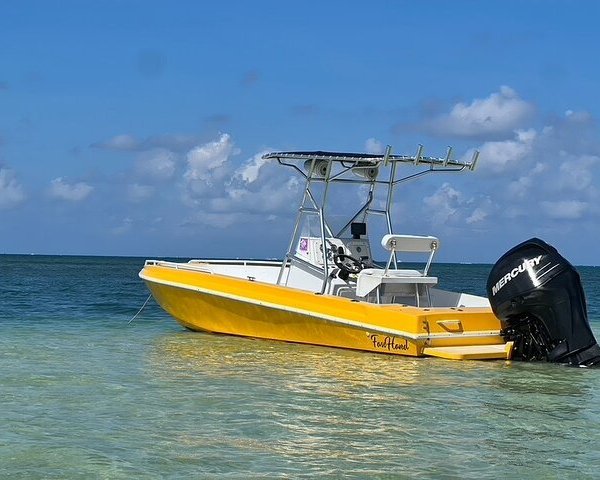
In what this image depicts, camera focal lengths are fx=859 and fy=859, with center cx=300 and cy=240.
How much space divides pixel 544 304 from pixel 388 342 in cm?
195

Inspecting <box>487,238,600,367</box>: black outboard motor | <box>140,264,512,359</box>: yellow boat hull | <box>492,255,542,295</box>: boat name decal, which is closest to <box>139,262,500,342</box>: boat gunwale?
<box>140,264,512,359</box>: yellow boat hull

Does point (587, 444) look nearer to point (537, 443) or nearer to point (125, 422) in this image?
point (537, 443)

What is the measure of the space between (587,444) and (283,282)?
292 inches

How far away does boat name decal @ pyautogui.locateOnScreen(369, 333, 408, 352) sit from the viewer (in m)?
10.6

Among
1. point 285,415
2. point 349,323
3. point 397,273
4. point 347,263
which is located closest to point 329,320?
point 349,323

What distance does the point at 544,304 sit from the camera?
398 inches

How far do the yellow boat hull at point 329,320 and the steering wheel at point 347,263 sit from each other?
0.94m

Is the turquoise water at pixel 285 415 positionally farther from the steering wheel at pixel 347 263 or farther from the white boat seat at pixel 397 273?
the steering wheel at pixel 347 263

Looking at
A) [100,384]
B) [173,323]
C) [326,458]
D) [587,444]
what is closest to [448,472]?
[326,458]

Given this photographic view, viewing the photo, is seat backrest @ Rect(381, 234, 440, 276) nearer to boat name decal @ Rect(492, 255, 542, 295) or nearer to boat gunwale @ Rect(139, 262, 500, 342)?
boat gunwale @ Rect(139, 262, 500, 342)

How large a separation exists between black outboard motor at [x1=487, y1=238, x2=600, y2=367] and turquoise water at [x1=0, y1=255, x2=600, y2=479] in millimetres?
292

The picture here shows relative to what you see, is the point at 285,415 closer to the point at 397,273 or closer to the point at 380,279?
the point at 380,279

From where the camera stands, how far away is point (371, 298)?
11.8m

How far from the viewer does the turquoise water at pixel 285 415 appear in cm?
572
